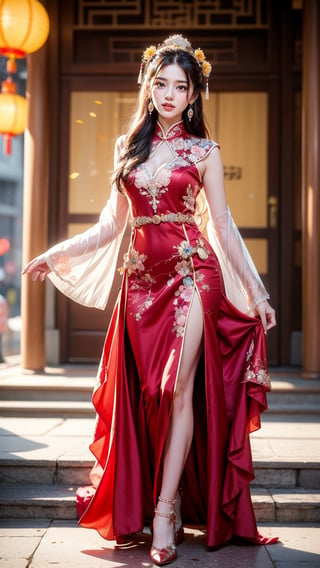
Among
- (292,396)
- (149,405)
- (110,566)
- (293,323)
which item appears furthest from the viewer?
(293,323)

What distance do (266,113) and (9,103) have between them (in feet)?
6.74

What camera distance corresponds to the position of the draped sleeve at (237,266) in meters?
2.89

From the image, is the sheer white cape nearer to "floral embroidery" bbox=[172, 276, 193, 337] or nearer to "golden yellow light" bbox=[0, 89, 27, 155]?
"floral embroidery" bbox=[172, 276, 193, 337]

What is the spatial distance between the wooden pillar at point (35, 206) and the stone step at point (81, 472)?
1618 millimetres

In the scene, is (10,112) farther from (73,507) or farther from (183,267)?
(73,507)

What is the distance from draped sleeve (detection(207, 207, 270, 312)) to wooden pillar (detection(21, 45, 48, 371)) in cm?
217

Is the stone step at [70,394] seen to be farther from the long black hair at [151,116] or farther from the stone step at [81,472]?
the long black hair at [151,116]

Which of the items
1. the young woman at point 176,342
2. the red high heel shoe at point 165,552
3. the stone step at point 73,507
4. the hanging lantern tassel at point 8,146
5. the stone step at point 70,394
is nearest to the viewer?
the red high heel shoe at point 165,552

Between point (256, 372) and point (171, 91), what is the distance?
44.1 inches

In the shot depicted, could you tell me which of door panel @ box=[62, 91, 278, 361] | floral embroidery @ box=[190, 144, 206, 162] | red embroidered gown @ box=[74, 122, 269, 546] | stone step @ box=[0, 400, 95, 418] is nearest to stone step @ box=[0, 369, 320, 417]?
stone step @ box=[0, 400, 95, 418]

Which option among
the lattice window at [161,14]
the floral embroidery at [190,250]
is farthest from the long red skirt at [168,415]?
the lattice window at [161,14]

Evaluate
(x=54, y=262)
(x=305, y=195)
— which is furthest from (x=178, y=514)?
(x=305, y=195)

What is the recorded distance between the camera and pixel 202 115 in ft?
9.74

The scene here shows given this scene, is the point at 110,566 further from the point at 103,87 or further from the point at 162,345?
the point at 103,87
